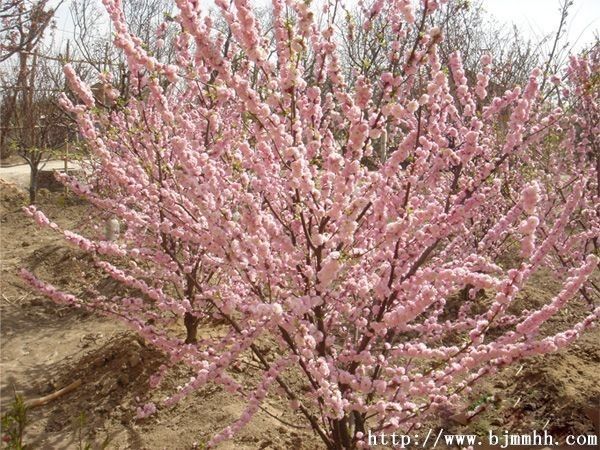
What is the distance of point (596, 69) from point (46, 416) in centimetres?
629

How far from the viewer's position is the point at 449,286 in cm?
285

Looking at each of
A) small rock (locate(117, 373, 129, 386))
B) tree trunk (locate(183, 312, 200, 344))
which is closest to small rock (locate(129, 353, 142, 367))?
small rock (locate(117, 373, 129, 386))

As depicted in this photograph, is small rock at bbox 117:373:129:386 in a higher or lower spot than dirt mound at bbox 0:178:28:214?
lower

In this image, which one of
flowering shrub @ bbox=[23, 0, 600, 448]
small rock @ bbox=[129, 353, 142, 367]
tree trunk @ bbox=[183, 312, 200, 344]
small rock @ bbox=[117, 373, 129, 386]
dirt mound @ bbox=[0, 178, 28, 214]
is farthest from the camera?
dirt mound @ bbox=[0, 178, 28, 214]

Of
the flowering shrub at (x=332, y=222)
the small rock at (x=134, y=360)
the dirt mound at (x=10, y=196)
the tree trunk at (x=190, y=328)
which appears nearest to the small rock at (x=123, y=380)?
the small rock at (x=134, y=360)

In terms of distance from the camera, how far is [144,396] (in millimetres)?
4312

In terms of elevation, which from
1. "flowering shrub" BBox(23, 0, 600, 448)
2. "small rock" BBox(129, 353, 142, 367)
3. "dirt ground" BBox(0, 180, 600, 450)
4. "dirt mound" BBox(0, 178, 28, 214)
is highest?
"dirt mound" BBox(0, 178, 28, 214)

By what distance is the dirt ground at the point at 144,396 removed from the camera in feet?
12.5

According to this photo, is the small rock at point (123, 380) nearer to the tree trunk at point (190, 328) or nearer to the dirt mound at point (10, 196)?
the tree trunk at point (190, 328)

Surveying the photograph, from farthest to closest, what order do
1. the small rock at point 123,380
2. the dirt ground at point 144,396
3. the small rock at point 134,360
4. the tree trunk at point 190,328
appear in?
the tree trunk at point 190,328 < the small rock at point 134,360 < the small rock at point 123,380 < the dirt ground at point 144,396

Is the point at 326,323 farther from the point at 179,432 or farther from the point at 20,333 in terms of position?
the point at 20,333

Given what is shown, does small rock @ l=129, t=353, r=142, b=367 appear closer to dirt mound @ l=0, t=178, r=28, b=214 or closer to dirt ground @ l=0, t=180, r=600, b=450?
dirt ground @ l=0, t=180, r=600, b=450

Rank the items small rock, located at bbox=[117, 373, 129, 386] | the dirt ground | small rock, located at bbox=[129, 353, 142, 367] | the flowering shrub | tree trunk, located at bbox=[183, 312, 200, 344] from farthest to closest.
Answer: tree trunk, located at bbox=[183, 312, 200, 344] → small rock, located at bbox=[129, 353, 142, 367] → small rock, located at bbox=[117, 373, 129, 386] → the dirt ground → the flowering shrub

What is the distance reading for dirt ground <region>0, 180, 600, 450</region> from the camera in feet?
12.5
